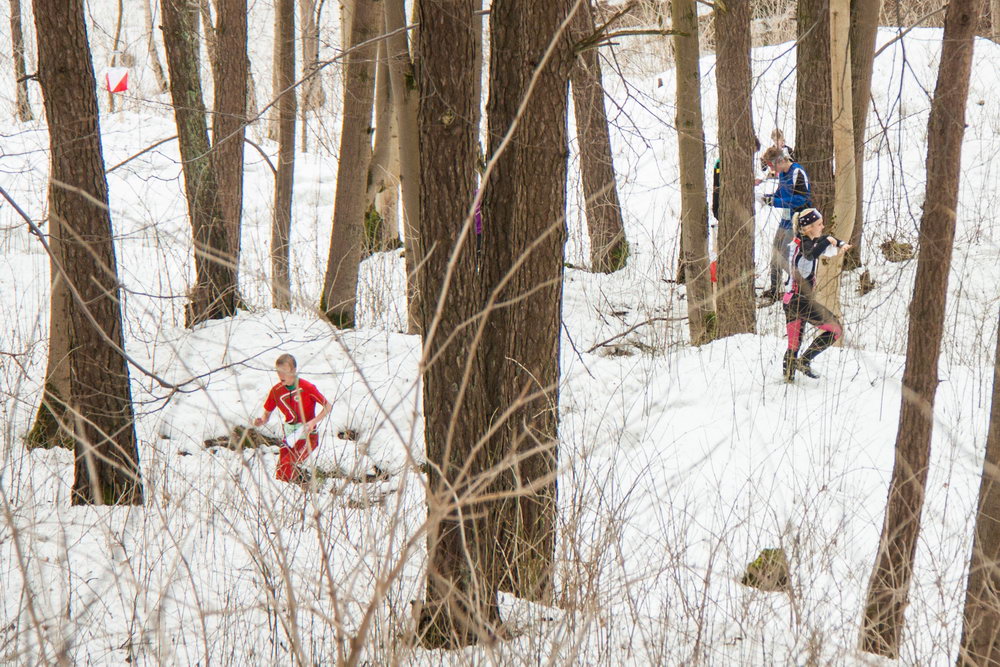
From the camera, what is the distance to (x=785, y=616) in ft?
11.9

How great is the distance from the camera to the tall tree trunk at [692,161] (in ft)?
22.1

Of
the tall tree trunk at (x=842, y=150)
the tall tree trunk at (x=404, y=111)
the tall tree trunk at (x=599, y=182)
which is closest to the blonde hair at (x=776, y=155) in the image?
the tall tree trunk at (x=842, y=150)

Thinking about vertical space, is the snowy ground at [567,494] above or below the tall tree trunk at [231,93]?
below

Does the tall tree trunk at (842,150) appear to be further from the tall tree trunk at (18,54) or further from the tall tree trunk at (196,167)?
the tall tree trunk at (18,54)

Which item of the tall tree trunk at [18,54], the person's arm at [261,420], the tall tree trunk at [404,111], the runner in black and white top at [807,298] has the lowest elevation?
the person's arm at [261,420]

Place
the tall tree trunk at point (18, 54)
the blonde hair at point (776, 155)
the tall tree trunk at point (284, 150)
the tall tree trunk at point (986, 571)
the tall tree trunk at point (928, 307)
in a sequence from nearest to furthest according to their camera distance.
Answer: the tall tree trunk at point (986, 571) → the tall tree trunk at point (928, 307) → the blonde hair at point (776, 155) → the tall tree trunk at point (284, 150) → the tall tree trunk at point (18, 54)

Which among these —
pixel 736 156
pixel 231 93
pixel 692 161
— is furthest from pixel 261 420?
pixel 231 93

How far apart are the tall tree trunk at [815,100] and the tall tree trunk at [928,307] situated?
472 centimetres

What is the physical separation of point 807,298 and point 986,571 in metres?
3.04

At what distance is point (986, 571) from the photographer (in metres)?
2.77

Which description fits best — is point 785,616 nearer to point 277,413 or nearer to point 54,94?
point 277,413

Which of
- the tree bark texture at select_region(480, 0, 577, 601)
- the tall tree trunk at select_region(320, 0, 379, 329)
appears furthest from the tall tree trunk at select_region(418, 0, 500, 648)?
the tall tree trunk at select_region(320, 0, 379, 329)

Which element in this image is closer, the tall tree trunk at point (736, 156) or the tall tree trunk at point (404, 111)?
the tall tree trunk at point (404, 111)

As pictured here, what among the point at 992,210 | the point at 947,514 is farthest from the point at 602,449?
the point at 992,210
